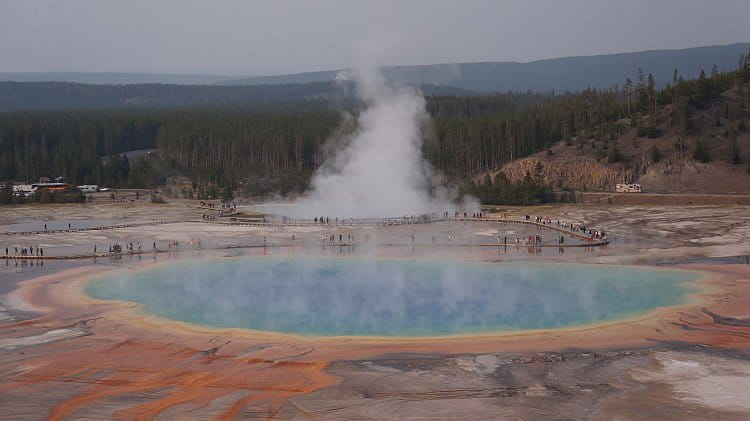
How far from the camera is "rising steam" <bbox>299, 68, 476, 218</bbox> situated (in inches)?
1981

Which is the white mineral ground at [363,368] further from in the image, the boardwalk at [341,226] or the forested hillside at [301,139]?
the forested hillside at [301,139]

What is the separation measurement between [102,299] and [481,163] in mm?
49908

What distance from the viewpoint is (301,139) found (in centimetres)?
8012

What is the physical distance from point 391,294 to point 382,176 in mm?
26963

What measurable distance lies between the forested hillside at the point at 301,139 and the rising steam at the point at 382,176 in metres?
5.35

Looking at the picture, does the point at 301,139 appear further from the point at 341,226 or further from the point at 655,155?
the point at 341,226

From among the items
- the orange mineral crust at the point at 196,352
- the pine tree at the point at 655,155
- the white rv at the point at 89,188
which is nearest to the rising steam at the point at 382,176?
the pine tree at the point at 655,155

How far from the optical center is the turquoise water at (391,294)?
841 inches

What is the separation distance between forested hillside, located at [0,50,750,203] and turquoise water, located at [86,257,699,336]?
26.2 m

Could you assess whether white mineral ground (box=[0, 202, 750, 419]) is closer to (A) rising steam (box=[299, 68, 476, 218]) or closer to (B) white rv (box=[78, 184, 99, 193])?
(A) rising steam (box=[299, 68, 476, 218])

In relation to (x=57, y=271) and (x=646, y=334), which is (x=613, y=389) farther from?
(x=57, y=271)

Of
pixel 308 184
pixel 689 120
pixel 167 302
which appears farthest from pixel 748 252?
pixel 308 184

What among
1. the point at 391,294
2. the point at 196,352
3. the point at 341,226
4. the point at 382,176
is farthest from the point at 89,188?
the point at 196,352

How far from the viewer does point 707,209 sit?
45844mm
